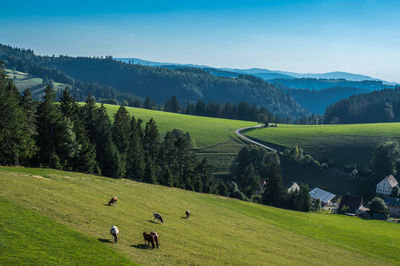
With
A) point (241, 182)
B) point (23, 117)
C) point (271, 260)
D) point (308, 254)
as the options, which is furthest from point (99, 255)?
point (241, 182)

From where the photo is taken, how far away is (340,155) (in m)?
152

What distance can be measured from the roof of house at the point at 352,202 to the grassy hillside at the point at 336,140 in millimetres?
33758

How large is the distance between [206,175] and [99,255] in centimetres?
8214

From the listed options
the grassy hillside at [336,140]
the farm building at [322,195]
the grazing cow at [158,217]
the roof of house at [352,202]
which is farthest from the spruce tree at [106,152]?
the grassy hillside at [336,140]

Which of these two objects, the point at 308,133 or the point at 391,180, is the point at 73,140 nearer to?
the point at 391,180

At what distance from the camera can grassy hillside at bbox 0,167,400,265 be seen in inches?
1129

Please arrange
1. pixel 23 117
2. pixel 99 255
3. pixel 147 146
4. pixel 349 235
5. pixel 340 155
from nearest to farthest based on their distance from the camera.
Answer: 1. pixel 99 255
2. pixel 23 117
3. pixel 349 235
4. pixel 147 146
5. pixel 340 155

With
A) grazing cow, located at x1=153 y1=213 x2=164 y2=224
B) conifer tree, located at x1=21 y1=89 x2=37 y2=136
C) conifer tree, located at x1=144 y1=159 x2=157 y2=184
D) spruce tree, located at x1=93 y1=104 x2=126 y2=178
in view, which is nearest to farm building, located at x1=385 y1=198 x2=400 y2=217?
conifer tree, located at x1=144 y1=159 x2=157 y2=184

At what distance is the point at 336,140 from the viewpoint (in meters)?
167

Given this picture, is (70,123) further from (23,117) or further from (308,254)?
(308,254)

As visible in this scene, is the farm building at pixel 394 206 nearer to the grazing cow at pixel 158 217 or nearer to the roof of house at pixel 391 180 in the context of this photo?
the roof of house at pixel 391 180

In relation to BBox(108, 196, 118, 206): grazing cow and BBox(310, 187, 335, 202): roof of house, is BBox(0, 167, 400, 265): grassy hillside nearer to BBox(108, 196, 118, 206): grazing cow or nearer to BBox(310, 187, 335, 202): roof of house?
BBox(108, 196, 118, 206): grazing cow

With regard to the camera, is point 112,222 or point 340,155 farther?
point 340,155

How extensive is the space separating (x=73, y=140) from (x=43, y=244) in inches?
1654
